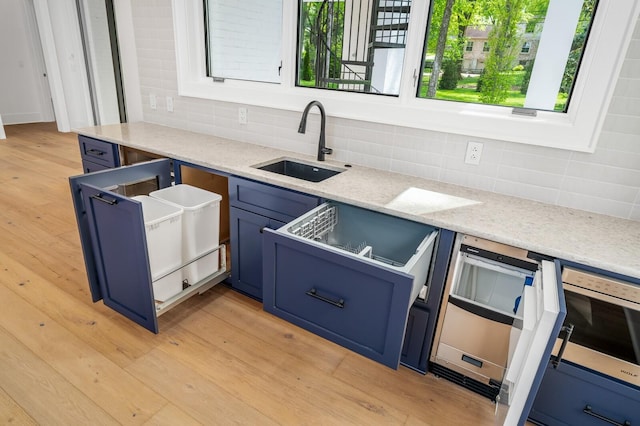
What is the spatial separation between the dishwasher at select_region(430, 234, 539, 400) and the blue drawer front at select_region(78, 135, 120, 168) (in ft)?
7.63

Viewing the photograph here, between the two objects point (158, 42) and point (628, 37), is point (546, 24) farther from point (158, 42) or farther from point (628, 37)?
point (158, 42)

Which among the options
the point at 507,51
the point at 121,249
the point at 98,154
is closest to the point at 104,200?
the point at 121,249

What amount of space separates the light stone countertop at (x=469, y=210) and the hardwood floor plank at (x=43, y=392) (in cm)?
123

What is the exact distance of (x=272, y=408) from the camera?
1571 mm

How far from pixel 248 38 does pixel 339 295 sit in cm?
409

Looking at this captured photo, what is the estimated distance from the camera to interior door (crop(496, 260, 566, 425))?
1.00 metres

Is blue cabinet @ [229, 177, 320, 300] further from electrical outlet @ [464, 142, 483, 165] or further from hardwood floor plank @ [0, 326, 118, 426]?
hardwood floor plank @ [0, 326, 118, 426]

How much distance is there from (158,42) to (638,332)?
335cm

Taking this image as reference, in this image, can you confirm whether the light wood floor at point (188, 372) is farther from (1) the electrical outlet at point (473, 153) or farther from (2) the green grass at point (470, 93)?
(2) the green grass at point (470, 93)

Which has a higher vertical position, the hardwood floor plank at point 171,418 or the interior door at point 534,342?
the interior door at point 534,342

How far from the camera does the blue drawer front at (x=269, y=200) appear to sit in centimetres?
184

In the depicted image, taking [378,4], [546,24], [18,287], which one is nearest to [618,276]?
[546,24]

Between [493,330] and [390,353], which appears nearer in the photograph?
[390,353]

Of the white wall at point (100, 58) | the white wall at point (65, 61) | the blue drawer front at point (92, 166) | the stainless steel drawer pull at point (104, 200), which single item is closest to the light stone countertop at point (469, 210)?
the blue drawer front at point (92, 166)
